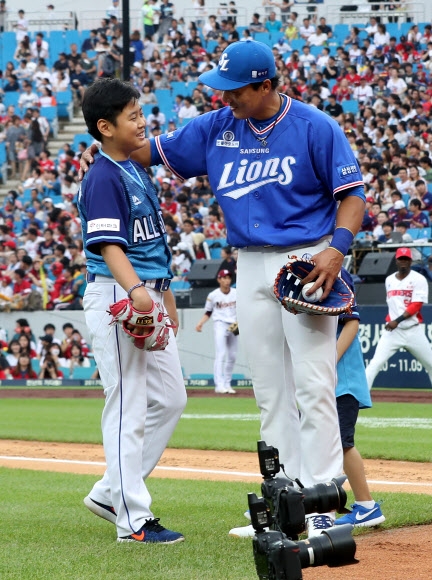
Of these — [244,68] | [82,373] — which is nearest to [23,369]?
[82,373]

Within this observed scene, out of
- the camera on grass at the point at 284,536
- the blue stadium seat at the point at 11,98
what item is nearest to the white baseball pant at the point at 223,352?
the camera on grass at the point at 284,536

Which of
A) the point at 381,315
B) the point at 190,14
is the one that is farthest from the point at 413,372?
the point at 190,14

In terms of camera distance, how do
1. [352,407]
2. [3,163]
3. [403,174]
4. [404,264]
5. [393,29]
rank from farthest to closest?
[3,163] < [393,29] < [403,174] < [404,264] < [352,407]

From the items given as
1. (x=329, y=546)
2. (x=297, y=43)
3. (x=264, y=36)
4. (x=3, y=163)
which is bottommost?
(x=329, y=546)

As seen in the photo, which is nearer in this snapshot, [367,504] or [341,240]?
[341,240]

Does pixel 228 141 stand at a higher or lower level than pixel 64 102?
lower

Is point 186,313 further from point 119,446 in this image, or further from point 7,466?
point 119,446

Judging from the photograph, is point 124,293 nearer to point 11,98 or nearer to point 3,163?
point 3,163

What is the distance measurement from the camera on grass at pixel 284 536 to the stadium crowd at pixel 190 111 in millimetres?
15728

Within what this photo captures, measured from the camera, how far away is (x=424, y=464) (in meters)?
8.99

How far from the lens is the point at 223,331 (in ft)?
59.4

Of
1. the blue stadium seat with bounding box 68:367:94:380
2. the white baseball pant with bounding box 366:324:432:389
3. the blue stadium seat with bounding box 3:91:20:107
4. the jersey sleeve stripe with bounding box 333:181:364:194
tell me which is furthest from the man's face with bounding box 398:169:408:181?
the jersey sleeve stripe with bounding box 333:181:364:194

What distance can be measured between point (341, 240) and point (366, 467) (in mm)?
4253

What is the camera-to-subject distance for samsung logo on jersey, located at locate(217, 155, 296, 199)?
16.7 ft
